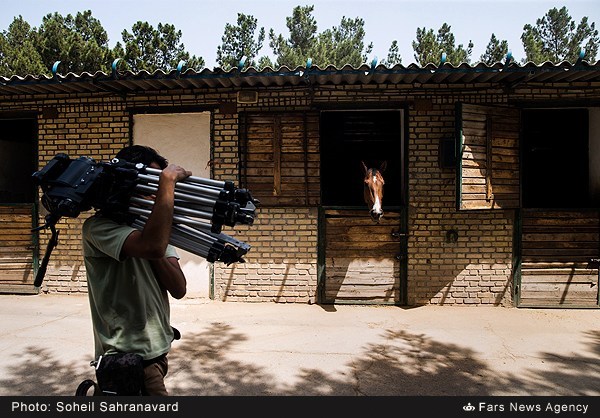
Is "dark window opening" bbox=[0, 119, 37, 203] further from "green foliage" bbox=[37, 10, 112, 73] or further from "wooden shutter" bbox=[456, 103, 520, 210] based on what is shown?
"green foliage" bbox=[37, 10, 112, 73]

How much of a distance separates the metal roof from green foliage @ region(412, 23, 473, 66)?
15625 mm

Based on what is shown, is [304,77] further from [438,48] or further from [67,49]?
[438,48]

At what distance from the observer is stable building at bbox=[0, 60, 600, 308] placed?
6.17 m

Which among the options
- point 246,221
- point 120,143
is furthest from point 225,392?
point 120,143

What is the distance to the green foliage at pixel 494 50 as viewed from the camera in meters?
25.7

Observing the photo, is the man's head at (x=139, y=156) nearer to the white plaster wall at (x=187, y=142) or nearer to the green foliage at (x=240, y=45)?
the white plaster wall at (x=187, y=142)

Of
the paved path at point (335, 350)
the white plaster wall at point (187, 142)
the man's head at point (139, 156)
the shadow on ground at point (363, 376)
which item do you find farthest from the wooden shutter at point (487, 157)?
the man's head at point (139, 156)

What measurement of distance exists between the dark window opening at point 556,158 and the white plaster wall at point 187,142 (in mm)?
5367

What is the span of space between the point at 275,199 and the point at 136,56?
14469 mm

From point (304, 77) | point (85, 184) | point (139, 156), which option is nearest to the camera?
point (85, 184)

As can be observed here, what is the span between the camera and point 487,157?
5.96m

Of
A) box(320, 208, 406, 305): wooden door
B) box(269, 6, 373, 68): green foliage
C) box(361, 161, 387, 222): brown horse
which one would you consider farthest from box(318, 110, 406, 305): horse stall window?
box(269, 6, 373, 68): green foliage

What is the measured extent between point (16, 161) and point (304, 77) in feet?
21.3
